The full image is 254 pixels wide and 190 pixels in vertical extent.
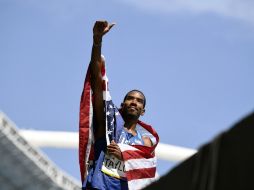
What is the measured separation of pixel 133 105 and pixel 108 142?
1.65 feet

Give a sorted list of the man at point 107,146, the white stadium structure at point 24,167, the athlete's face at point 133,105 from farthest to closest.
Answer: the white stadium structure at point 24,167 < the athlete's face at point 133,105 < the man at point 107,146

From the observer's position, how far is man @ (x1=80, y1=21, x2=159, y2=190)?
4.84 m

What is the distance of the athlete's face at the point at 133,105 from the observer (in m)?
5.31

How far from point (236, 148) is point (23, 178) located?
2493 cm

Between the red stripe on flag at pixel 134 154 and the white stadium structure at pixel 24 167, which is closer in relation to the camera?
the red stripe on flag at pixel 134 154

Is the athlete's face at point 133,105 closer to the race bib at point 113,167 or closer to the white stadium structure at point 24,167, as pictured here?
the race bib at point 113,167

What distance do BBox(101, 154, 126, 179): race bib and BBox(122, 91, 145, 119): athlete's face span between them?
1.62 ft

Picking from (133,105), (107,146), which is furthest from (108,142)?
(133,105)

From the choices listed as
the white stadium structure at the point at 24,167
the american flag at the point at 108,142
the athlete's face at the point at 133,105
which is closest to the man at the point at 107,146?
the american flag at the point at 108,142

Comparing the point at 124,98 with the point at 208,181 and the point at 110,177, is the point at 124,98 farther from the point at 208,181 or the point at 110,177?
the point at 208,181

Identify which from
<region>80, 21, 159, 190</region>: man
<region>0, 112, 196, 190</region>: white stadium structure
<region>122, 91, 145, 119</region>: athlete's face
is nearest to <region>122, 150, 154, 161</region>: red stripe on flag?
<region>80, 21, 159, 190</region>: man

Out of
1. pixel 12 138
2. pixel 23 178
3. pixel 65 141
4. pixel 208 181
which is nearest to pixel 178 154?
pixel 65 141

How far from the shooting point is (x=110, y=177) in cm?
484

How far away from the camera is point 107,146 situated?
4926mm
